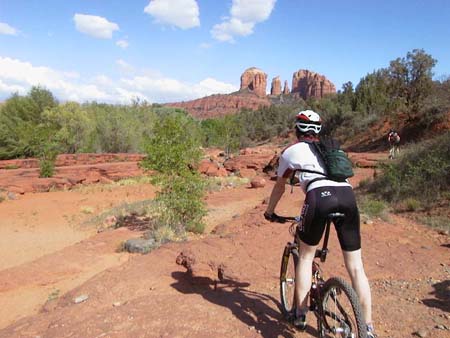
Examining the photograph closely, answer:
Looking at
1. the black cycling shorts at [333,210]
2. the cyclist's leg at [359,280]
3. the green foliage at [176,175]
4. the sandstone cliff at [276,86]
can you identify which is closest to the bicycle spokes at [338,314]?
the cyclist's leg at [359,280]

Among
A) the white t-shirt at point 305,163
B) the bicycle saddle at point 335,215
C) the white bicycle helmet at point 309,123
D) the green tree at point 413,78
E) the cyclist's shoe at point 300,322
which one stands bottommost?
the cyclist's shoe at point 300,322

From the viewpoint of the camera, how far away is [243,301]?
13.6 ft

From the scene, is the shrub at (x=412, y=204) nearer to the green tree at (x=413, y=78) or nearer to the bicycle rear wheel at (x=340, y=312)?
the bicycle rear wheel at (x=340, y=312)

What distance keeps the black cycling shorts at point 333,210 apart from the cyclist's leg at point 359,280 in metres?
0.06

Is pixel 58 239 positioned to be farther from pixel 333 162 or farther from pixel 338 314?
pixel 333 162

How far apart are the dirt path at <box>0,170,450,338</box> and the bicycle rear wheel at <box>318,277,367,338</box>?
406mm

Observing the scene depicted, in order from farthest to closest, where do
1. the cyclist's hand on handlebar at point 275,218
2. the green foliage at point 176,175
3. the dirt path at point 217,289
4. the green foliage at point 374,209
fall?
1. the green foliage at point 176,175
2. the green foliage at point 374,209
3. the dirt path at point 217,289
4. the cyclist's hand on handlebar at point 275,218

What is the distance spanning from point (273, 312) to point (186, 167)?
6.38 metres

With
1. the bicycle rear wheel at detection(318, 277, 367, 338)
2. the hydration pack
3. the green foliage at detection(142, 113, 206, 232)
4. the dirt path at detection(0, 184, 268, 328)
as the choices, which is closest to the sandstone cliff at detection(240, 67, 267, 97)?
the dirt path at detection(0, 184, 268, 328)

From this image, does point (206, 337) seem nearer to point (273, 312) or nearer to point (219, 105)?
→ point (273, 312)

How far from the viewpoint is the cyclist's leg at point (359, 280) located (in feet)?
9.04

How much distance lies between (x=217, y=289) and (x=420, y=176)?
7.63m

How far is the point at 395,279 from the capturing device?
192 inches

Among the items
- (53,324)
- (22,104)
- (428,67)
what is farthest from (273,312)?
(22,104)
